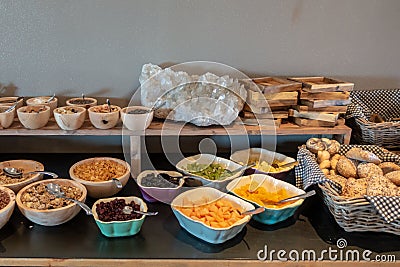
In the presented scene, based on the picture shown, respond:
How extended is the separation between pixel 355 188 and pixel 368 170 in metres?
0.10

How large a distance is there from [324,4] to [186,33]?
1.52 feet

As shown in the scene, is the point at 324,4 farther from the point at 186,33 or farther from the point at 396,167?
the point at 396,167

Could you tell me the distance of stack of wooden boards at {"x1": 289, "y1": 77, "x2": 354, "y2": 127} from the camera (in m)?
1.22

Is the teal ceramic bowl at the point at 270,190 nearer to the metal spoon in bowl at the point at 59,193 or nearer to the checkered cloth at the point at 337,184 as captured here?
A: the checkered cloth at the point at 337,184

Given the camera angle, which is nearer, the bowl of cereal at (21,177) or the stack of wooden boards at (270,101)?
the bowl of cereal at (21,177)

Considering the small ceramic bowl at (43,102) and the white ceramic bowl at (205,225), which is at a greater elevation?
the small ceramic bowl at (43,102)

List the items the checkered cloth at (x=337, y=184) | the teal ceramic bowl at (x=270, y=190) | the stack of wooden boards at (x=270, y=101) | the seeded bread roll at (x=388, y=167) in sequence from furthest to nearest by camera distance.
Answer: the stack of wooden boards at (x=270, y=101) → the seeded bread roll at (x=388, y=167) → the teal ceramic bowl at (x=270, y=190) → the checkered cloth at (x=337, y=184)

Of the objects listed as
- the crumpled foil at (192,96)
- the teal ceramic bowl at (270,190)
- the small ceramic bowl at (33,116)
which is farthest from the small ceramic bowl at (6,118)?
the teal ceramic bowl at (270,190)

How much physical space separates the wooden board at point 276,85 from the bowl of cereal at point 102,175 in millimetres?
489

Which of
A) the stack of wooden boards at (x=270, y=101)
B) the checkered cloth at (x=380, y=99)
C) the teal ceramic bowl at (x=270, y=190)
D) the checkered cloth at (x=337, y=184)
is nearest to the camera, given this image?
the checkered cloth at (x=337, y=184)

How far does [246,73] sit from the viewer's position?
4.42 feet

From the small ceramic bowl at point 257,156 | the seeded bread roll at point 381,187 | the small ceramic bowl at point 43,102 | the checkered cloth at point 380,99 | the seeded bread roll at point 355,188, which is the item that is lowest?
the small ceramic bowl at point 257,156

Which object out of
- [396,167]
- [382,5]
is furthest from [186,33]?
[396,167]

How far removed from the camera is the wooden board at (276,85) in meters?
1.20
